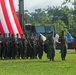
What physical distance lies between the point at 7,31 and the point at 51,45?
11.3ft

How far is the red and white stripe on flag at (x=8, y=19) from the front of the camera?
97.0ft

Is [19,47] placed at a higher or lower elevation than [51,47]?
lower

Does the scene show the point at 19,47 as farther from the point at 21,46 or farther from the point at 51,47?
the point at 51,47

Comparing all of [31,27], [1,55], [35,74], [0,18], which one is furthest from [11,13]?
[31,27]

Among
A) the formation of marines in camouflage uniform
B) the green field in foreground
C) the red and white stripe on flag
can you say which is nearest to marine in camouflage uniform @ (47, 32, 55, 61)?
the formation of marines in camouflage uniform

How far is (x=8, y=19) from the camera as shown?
1172 inches

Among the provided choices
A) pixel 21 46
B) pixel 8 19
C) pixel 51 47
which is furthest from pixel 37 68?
pixel 21 46

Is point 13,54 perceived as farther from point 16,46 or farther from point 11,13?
point 11,13

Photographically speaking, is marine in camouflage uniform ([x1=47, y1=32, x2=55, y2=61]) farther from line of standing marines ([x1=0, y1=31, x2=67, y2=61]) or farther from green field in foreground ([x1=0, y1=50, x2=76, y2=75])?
green field in foreground ([x1=0, y1=50, x2=76, y2=75])

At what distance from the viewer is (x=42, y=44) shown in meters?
31.4

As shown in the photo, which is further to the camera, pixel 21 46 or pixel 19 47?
pixel 19 47

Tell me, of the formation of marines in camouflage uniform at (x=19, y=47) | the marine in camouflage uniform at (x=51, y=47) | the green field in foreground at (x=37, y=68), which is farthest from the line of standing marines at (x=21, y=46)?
the green field in foreground at (x=37, y=68)

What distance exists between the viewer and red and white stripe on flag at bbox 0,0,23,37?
1164 inches

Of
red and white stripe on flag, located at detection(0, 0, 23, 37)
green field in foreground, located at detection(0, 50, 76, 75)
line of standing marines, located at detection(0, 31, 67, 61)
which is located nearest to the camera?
green field in foreground, located at detection(0, 50, 76, 75)
